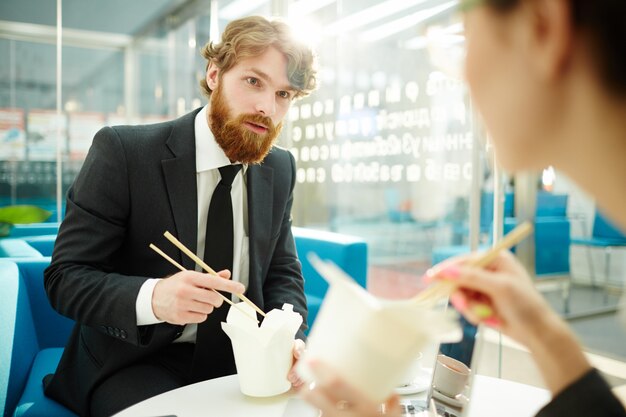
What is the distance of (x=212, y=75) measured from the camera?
190cm

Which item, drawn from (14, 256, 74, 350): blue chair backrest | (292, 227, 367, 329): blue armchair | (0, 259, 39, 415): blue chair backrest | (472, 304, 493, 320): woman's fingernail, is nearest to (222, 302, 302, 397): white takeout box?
(472, 304, 493, 320): woman's fingernail

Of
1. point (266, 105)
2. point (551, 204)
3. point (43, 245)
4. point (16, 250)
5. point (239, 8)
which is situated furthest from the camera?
point (239, 8)

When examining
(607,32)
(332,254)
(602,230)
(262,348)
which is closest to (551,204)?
(602,230)

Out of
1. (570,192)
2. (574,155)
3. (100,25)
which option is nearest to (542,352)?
(574,155)

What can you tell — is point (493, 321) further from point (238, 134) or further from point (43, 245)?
point (43, 245)

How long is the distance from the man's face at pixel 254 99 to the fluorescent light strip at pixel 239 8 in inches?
156

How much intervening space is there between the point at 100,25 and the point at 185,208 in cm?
517

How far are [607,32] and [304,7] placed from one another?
4832 mm

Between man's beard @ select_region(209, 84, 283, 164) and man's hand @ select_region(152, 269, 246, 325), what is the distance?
58 centimetres

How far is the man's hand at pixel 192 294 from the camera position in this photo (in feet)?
3.59

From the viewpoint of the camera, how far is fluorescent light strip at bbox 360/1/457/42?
4047 mm

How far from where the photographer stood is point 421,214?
14.5 ft

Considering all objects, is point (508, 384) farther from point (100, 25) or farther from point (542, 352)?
point (100, 25)

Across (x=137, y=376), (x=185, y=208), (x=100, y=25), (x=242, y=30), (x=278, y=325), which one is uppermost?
(x=100, y=25)
